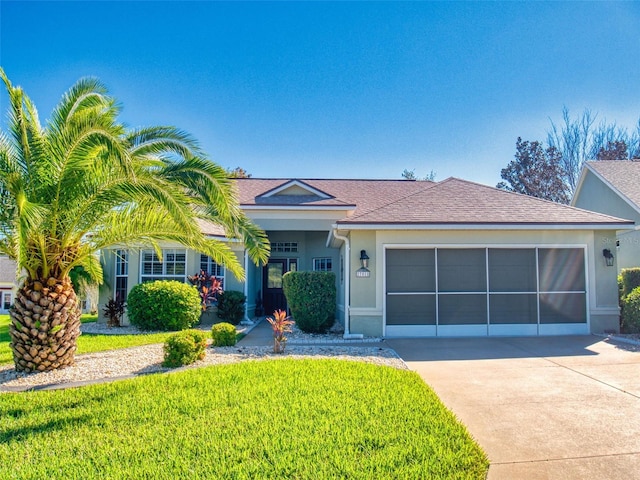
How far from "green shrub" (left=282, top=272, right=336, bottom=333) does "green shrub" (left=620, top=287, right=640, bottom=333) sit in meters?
7.80

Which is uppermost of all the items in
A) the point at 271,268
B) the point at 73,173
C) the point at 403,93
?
the point at 403,93

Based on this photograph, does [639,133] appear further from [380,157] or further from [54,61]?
[54,61]

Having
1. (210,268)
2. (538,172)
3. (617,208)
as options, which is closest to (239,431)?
(210,268)

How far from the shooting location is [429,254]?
36.6 feet

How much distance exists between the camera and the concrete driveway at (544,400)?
3900 millimetres

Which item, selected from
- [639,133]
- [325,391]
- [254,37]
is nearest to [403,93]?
[254,37]

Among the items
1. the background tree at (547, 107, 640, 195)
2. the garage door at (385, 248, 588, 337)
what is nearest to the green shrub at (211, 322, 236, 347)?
the garage door at (385, 248, 588, 337)

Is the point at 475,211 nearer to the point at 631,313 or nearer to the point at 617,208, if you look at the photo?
the point at 631,313

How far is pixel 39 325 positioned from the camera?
285 inches

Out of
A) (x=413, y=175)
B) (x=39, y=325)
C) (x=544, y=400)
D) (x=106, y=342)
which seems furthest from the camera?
(x=413, y=175)

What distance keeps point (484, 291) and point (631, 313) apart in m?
3.82

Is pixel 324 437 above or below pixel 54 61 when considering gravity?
below

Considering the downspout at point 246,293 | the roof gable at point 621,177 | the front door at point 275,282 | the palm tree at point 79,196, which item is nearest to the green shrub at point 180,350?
the palm tree at point 79,196

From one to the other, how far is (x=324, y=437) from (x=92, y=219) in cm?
575
